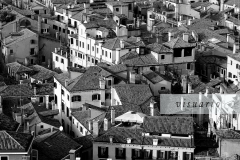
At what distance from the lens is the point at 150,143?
2115 inches

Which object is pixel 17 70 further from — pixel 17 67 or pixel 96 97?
pixel 96 97

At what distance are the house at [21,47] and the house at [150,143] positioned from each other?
33.9m

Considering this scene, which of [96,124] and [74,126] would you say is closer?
→ [96,124]

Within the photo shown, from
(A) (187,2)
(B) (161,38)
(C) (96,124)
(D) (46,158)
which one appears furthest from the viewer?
(A) (187,2)

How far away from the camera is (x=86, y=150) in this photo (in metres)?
55.6

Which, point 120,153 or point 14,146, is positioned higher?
point 14,146

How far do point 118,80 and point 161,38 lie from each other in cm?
2160

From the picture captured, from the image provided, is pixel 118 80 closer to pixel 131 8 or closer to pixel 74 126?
pixel 74 126

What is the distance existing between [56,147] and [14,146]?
7.94 metres

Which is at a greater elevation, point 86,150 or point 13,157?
point 13,157

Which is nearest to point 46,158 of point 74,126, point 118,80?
point 74,126

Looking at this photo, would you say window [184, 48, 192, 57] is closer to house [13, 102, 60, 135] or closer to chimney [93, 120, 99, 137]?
house [13, 102, 60, 135]

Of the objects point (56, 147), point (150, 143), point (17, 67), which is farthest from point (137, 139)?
point (17, 67)

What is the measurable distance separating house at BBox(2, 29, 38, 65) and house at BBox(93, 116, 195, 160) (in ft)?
111
